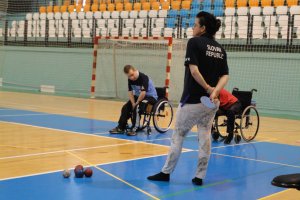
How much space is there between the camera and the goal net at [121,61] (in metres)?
15.3

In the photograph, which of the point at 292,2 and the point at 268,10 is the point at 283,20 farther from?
the point at 292,2

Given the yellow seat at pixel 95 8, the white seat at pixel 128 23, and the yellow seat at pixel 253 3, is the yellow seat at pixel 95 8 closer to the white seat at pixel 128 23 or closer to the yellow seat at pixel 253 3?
the white seat at pixel 128 23

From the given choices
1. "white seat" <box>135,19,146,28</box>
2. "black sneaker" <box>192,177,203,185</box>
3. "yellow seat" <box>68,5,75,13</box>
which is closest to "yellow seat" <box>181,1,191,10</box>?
"white seat" <box>135,19,146,28</box>

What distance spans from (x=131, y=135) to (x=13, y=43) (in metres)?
14.7

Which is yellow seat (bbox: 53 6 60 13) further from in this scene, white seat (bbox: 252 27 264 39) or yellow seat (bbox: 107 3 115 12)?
white seat (bbox: 252 27 264 39)

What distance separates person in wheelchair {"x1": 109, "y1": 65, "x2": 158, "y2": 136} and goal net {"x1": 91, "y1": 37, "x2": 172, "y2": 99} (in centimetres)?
692

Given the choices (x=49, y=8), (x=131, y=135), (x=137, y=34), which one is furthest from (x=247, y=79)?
(x=49, y=8)

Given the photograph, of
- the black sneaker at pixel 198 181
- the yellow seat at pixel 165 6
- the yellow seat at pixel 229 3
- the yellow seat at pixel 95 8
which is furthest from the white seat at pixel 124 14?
the black sneaker at pixel 198 181

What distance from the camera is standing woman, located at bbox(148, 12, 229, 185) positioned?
439cm

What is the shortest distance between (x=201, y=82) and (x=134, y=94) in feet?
12.8

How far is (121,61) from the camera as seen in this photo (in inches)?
637

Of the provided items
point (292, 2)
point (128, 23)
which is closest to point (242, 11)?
point (292, 2)

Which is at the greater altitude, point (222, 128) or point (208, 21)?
point (208, 21)

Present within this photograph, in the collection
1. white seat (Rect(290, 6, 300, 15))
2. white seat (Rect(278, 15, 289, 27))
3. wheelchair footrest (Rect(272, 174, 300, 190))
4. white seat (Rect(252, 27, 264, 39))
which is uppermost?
white seat (Rect(290, 6, 300, 15))
